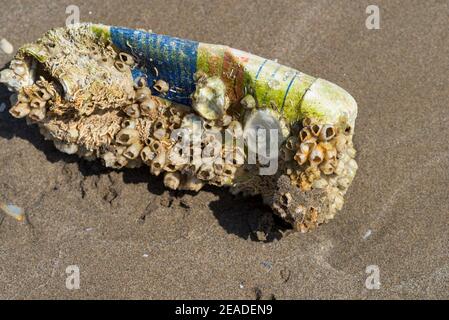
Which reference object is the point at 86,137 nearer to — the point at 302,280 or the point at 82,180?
the point at 82,180

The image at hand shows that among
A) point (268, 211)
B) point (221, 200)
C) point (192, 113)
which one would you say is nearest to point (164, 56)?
point (192, 113)

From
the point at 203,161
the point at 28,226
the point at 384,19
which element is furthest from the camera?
the point at 384,19

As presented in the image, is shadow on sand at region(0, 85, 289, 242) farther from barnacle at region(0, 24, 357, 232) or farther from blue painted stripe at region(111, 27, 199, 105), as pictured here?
blue painted stripe at region(111, 27, 199, 105)

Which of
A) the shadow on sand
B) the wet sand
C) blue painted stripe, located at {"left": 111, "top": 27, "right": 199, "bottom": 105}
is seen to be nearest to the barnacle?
blue painted stripe, located at {"left": 111, "top": 27, "right": 199, "bottom": 105}

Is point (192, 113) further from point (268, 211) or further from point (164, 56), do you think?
point (268, 211)

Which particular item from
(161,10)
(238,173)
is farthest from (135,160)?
(161,10)

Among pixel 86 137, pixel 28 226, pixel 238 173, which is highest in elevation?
pixel 86 137

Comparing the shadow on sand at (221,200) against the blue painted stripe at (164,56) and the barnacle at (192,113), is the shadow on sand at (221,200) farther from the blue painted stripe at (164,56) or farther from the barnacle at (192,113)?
the blue painted stripe at (164,56)
